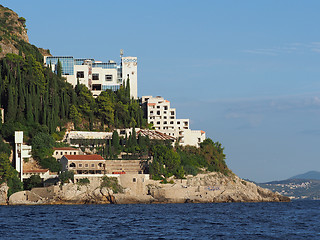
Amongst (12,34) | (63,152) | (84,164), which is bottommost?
(84,164)

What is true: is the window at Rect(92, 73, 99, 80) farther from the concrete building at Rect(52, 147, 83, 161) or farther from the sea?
the sea

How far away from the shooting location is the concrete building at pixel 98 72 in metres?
125

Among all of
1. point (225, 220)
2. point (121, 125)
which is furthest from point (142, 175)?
point (225, 220)

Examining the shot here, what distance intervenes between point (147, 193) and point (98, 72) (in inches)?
1618

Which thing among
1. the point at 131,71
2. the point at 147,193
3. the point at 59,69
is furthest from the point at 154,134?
the point at 131,71

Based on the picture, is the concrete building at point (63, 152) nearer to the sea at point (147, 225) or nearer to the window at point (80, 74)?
the sea at point (147, 225)

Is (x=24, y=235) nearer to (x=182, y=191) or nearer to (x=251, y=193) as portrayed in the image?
(x=182, y=191)

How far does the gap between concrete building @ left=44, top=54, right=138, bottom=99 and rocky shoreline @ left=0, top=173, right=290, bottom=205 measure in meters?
31.9

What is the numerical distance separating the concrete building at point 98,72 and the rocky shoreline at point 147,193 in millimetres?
31887

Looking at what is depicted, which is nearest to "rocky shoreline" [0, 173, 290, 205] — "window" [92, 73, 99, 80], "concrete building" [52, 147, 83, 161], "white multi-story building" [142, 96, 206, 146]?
"concrete building" [52, 147, 83, 161]

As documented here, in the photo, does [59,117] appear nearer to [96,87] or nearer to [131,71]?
[96,87]

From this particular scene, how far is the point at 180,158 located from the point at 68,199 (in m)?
25.8

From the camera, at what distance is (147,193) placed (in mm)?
96188

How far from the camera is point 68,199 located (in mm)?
89750
